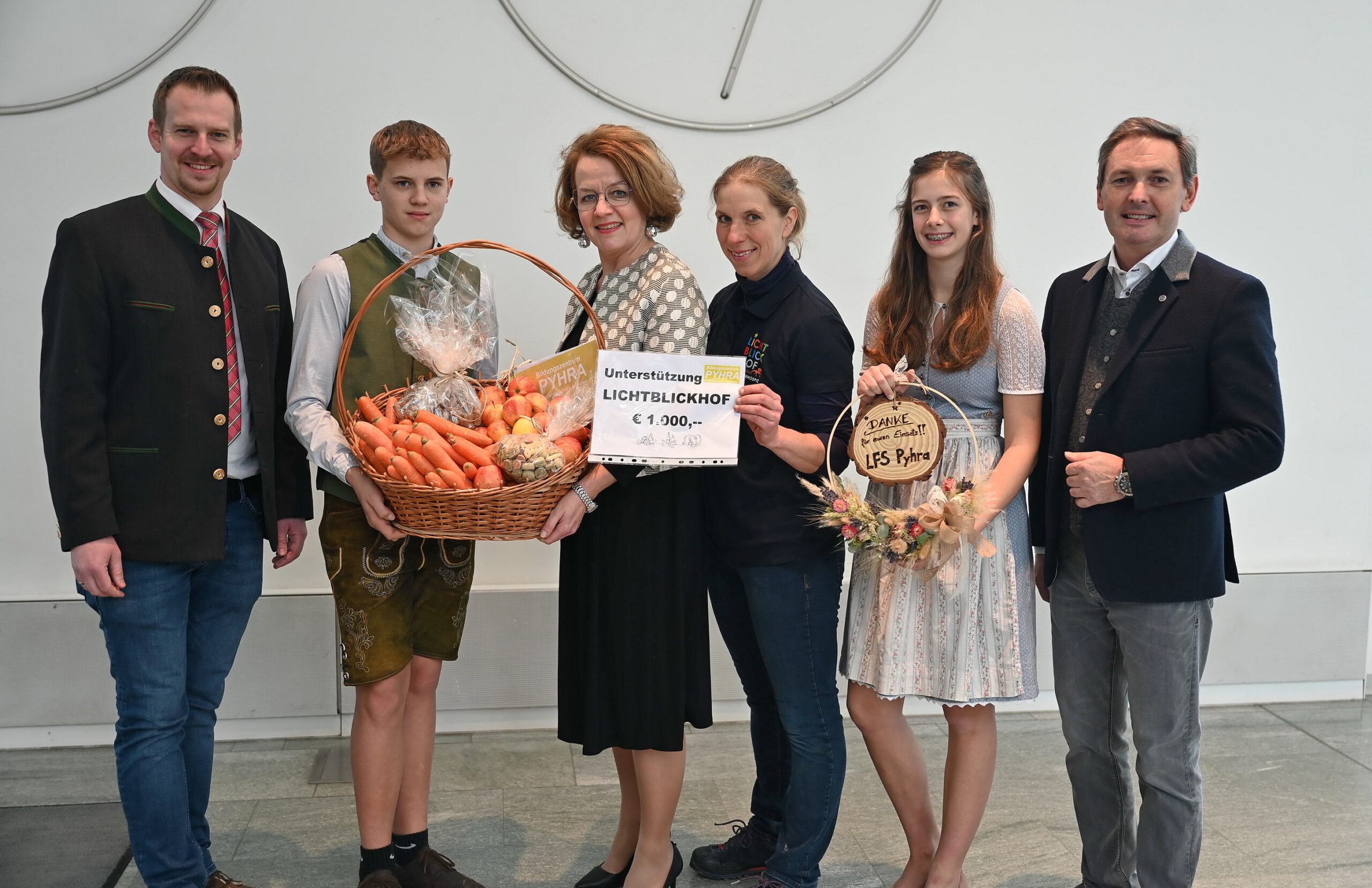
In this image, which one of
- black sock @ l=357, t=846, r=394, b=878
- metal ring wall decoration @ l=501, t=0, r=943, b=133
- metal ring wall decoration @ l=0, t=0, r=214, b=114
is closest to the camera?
black sock @ l=357, t=846, r=394, b=878

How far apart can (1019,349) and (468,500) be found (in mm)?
1136

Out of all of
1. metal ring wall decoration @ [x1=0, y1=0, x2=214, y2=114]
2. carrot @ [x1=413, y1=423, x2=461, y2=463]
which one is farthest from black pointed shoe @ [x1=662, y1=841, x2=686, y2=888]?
metal ring wall decoration @ [x1=0, y1=0, x2=214, y2=114]

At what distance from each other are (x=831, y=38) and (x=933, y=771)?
236cm

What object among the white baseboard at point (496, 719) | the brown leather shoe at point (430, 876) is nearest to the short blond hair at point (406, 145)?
the brown leather shoe at point (430, 876)

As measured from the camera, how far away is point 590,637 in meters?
2.24

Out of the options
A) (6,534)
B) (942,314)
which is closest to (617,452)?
(942,314)

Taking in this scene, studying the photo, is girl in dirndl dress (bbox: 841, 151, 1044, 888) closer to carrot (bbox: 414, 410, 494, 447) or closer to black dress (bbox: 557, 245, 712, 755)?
black dress (bbox: 557, 245, 712, 755)

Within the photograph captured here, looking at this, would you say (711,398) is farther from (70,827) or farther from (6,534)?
(6,534)

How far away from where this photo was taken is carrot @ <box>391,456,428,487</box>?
6.38 ft

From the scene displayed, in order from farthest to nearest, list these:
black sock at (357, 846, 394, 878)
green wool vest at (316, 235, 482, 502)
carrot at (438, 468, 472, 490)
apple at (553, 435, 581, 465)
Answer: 1. black sock at (357, 846, 394, 878)
2. green wool vest at (316, 235, 482, 502)
3. apple at (553, 435, 581, 465)
4. carrot at (438, 468, 472, 490)

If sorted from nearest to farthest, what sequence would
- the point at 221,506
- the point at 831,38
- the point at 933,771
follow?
the point at 221,506 < the point at 933,771 < the point at 831,38

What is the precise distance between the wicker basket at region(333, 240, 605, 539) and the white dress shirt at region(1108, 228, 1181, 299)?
3.48 ft

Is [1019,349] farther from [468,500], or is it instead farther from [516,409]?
[468,500]

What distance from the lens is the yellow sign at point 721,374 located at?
2.04 metres
